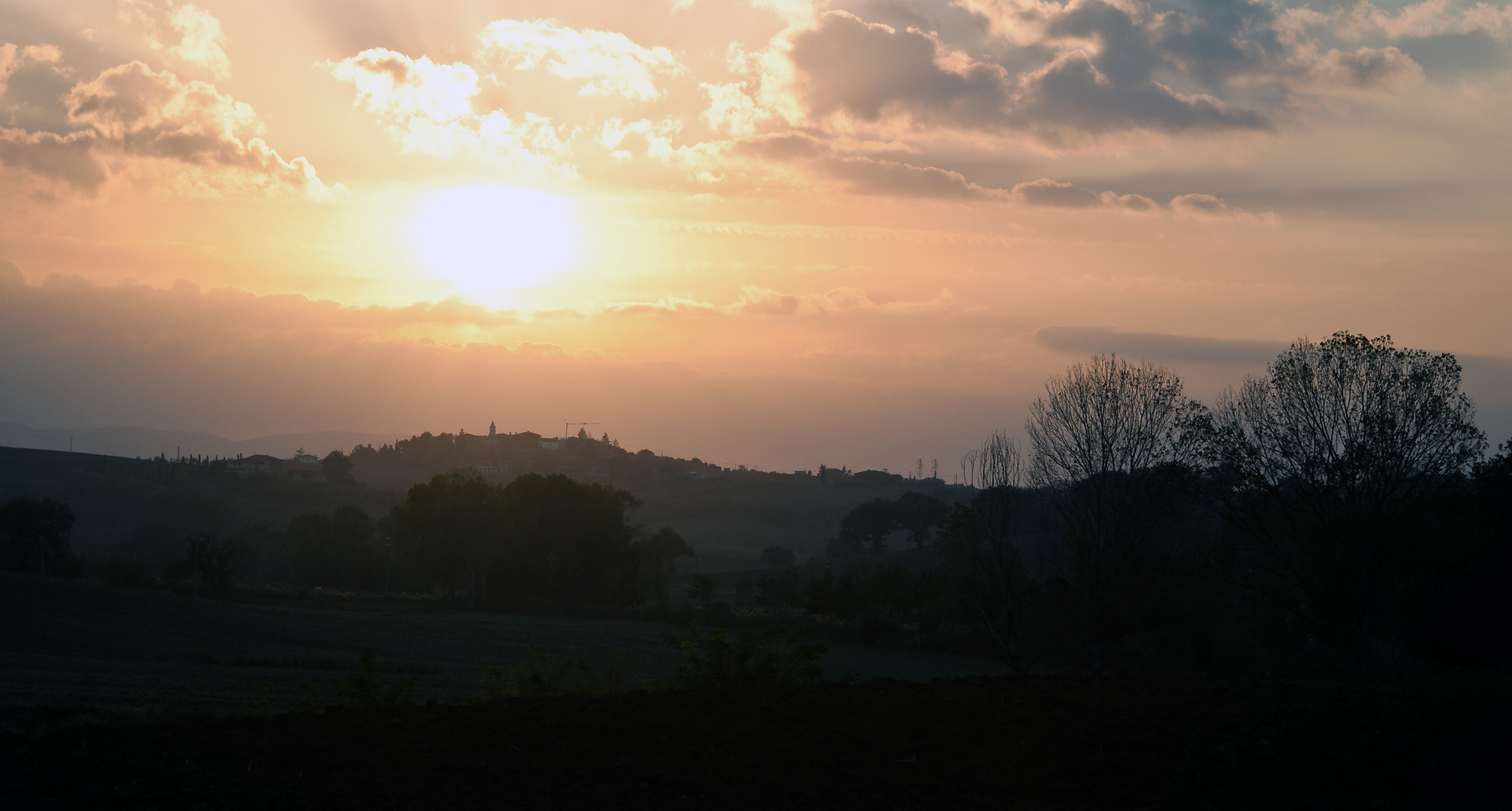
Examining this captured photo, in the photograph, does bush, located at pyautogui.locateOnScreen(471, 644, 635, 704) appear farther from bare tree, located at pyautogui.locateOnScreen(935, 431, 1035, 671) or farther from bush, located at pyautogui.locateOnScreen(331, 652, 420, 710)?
bare tree, located at pyautogui.locateOnScreen(935, 431, 1035, 671)

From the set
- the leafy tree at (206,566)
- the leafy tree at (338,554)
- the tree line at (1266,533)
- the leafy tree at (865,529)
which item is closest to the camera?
the tree line at (1266,533)

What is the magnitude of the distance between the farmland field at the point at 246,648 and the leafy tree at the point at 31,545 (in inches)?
717

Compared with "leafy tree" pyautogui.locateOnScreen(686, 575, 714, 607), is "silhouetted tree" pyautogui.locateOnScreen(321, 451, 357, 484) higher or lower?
higher

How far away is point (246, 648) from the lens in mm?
40344

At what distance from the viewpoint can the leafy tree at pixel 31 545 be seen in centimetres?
6744

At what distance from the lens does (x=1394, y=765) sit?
9.02m

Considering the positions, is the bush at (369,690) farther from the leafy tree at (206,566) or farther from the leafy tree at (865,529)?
the leafy tree at (865,529)

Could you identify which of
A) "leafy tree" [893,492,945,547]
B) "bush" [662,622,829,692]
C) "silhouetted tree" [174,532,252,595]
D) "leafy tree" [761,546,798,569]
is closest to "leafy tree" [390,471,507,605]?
"silhouetted tree" [174,532,252,595]

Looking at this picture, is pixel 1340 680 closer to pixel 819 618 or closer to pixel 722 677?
pixel 722 677

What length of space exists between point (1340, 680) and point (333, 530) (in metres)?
91.9

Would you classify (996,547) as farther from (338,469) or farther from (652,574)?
(338,469)

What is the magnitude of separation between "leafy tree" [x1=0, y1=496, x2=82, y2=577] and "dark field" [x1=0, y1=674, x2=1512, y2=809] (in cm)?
7345

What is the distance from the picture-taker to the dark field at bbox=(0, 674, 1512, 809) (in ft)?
28.1

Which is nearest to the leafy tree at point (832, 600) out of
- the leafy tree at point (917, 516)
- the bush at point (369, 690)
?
the bush at point (369, 690)
